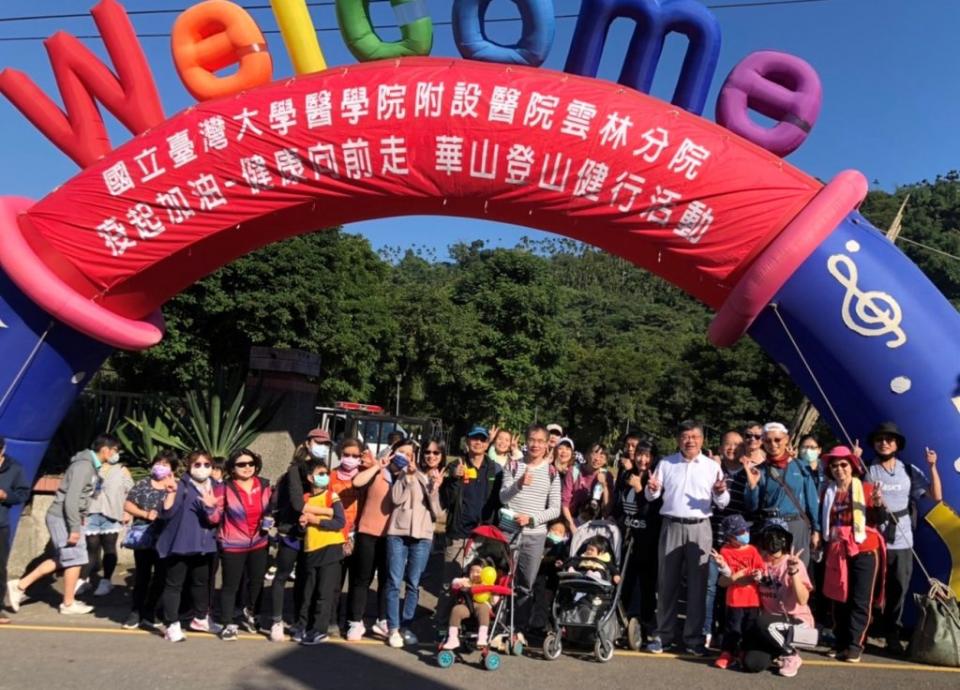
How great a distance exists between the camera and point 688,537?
18.2 ft

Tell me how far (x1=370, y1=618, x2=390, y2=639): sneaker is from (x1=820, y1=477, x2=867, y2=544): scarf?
318 centimetres

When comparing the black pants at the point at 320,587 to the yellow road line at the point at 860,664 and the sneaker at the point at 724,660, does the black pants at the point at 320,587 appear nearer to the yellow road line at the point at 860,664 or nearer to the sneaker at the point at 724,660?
the yellow road line at the point at 860,664

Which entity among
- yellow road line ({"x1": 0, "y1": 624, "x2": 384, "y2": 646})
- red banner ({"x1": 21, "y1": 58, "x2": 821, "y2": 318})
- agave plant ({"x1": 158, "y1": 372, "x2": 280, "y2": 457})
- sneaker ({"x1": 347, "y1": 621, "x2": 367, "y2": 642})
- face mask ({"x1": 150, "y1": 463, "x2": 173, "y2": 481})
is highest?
red banner ({"x1": 21, "y1": 58, "x2": 821, "y2": 318})

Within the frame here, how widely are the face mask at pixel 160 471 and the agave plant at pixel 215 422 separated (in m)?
5.32

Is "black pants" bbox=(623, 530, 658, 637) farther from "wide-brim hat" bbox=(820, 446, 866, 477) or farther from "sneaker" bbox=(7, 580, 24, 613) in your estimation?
"sneaker" bbox=(7, 580, 24, 613)

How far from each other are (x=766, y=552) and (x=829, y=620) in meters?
1.44

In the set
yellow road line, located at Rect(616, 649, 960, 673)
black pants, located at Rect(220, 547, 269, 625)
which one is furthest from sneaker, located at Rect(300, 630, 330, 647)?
yellow road line, located at Rect(616, 649, 960, 673)

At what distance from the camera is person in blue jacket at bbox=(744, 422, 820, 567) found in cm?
558

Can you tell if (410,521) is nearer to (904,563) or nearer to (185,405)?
(904,563)

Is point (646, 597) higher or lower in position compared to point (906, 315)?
lower

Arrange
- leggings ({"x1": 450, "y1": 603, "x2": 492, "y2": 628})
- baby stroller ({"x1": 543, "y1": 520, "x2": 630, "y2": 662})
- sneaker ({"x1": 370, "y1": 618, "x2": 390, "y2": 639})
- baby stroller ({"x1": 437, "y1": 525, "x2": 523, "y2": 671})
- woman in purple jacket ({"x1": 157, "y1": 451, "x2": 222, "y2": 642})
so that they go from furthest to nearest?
sneaker ({"x1": 370, "y1": 618, "x2": 390, "y2": 639})
woman in purple jacket ({"x1": 157, "y1": 451, "x2": 222, "y2": 642})
baby stroller ({"x1": 543, "y1": 520, "x2": 630, "y2": 662})
leggings ({"x1": 450, "y1": 603, "x2": 492, "y2": 628})
baby stroller ({"x1": 437, "y1": 525, "x2": 523, "y2": 671})

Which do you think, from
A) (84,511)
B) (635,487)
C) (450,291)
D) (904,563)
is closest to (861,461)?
(904,563)

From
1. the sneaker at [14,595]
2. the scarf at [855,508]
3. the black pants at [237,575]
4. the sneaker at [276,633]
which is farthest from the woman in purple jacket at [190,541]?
the scarf at [855,508]

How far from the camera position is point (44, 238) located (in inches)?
260
